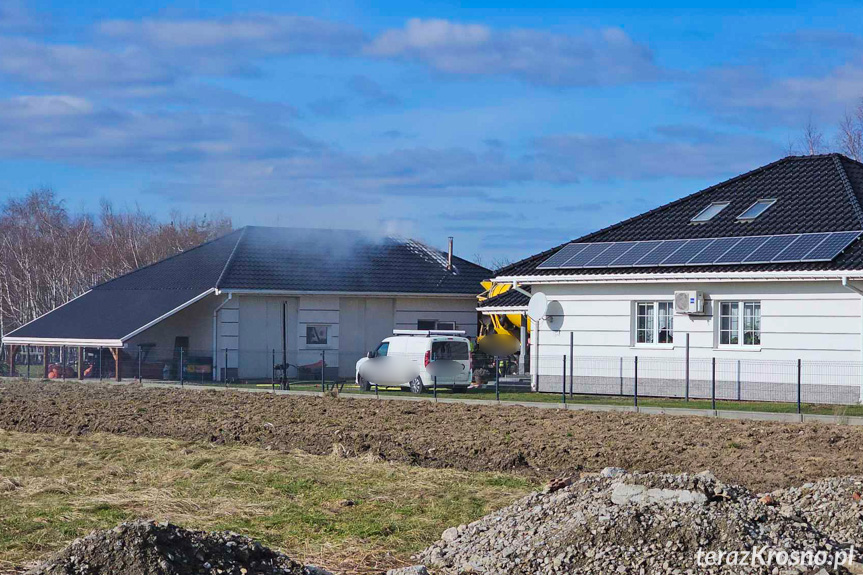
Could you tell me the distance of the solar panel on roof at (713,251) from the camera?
2641 cm

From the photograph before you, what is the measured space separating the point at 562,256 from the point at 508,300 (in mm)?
6773

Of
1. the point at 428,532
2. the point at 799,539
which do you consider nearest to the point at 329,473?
the point at 428,532

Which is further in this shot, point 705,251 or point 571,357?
point 571,357

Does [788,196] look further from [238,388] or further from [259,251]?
[259,251]

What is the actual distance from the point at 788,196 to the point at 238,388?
1619cm

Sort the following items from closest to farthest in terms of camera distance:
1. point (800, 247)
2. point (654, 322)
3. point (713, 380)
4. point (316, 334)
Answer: point (713, 380) → point (800, 247) → point (654, 322) → point (316, 334)

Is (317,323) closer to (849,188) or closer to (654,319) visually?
(654,319)

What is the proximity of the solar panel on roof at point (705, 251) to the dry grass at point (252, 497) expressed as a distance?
13.0 metres

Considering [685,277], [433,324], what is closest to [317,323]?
[433,324]

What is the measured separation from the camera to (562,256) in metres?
30.0

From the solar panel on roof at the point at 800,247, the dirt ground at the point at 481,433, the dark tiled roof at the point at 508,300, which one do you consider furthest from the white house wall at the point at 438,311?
the solar panel on roof at the point at 800,247

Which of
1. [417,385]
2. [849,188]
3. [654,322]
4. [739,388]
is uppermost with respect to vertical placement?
[849,188]

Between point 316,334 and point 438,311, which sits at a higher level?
point 438,311

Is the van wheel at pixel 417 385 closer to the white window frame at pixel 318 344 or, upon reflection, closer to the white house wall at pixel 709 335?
the white house wall at pixel 709 335
